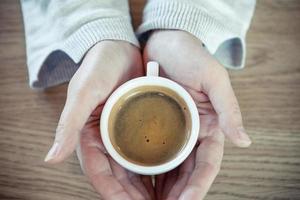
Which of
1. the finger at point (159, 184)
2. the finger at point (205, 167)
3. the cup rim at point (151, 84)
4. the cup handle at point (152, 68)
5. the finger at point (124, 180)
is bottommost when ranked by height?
the finger at point (159, 184)

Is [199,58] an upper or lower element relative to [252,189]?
upper

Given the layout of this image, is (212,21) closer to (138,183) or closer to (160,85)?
(160,85)

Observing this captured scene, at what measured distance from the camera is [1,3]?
79 centimetres

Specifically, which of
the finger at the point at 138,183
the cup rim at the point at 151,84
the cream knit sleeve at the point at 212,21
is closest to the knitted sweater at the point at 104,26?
the cream knit sleeve at the point at 212,21

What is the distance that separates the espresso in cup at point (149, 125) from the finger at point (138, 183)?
2cm

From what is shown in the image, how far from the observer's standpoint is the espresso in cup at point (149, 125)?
636 millimetres

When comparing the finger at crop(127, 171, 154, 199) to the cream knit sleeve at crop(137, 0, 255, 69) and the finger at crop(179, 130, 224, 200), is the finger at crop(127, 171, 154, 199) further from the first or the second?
the cream knit sleeve at crop(137, 0, 255, 69)

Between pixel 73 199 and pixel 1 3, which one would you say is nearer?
pixel 73 199

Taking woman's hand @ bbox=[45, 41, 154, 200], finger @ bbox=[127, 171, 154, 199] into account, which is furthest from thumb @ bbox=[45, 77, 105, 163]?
finger @ bbox=[127, 171, 154, 199]

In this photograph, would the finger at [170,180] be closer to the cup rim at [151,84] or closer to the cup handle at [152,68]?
the cup rim at [151,84]

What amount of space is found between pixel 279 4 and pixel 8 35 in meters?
0.50

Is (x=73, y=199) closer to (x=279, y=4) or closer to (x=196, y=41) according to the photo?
(x=196, y=41)

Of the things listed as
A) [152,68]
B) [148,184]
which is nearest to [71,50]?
[152,68]

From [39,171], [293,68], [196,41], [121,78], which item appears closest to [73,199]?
[39,171]
